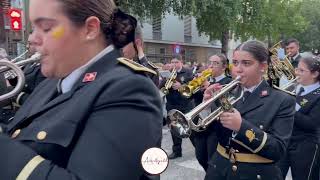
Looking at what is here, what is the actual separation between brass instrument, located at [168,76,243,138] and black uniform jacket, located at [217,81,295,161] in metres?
0.14

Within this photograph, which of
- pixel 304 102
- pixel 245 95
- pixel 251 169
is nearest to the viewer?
pixel 251 169

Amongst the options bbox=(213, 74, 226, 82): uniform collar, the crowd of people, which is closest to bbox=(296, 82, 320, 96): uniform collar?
bbox=(213, 74, 226, 82): uniform collar

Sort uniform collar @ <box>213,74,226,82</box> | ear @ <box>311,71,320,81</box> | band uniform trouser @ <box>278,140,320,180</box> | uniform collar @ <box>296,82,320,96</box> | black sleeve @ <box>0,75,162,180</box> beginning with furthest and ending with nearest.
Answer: uniform collar @ <box>213,74,226,82</box>, ear @ <box>311,71,320,81</box>, uniform collar @ <box>296,82,320,96</box>, band uniform trouser @ <box>278,140,320,180</box>, black sleeve @ <box>0,75,162,180</box>

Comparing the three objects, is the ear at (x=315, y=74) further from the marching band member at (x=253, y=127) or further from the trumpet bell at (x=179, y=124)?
the trumpet bell at (x=179, y=124)

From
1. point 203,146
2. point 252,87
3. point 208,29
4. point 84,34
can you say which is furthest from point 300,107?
point 208,29

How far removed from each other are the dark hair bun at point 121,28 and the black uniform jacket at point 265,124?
1.74 m

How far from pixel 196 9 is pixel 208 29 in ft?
15.5

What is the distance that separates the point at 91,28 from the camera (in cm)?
161

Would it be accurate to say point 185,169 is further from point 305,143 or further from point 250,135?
point 250,135

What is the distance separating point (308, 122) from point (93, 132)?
3.78 meters

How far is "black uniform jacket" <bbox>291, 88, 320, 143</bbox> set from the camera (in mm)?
4785

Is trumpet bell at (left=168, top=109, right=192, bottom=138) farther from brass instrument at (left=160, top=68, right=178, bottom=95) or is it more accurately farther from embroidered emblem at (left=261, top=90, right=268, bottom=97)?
brass instrument at (left=160, top=68, right=178, bottom=95)

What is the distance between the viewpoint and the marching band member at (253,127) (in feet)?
10.8

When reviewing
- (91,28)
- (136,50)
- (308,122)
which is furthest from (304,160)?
(91,28)
